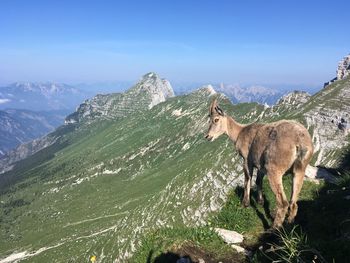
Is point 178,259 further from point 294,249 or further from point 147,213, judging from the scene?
point 147,213

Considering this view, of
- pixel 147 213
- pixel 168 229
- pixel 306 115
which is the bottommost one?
pixel 147 213

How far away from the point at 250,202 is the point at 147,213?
11272cm

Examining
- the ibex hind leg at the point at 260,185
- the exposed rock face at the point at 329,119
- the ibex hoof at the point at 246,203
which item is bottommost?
the exposed rock face at the point at 329,119

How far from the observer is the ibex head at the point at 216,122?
21.6 m

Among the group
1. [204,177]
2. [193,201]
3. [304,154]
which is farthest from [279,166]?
[204,177]

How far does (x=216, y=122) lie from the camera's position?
21.7 meters

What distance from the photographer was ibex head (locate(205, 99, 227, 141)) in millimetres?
21625

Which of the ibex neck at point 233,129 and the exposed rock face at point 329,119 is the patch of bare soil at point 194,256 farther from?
the exposed rock face at point 329,119

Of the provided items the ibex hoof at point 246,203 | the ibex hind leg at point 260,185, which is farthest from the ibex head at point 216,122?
the ibex hoof at point 246,203

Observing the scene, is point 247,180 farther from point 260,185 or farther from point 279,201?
point 279,201

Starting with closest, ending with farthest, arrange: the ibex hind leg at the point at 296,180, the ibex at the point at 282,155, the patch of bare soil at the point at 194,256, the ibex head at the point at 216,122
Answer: the patch of bare soil at the point at 194,256 → the ibex at the point at 282,155 → the ibex hind leg at the point at 296,180 → the ibex head at the point at 216,122

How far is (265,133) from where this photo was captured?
17.3 m

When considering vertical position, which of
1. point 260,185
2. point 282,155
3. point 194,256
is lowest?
point 194,256

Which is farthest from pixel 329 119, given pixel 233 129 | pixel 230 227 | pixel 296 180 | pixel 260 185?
pixel 296 180
